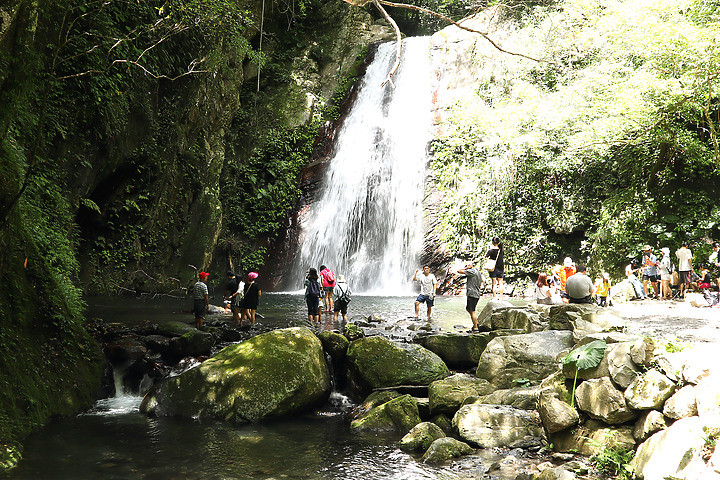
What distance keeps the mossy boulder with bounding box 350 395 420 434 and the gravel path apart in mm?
3115

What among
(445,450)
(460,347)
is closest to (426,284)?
(460,347)

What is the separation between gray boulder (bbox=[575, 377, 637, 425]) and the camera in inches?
194

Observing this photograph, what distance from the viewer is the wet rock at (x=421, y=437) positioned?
20.0 feet

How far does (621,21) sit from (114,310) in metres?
16.6

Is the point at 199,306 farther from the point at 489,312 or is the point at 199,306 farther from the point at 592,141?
the point at 592,141

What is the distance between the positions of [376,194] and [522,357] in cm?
1503

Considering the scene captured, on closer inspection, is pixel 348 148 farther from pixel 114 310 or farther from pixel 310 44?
pixel 114 310

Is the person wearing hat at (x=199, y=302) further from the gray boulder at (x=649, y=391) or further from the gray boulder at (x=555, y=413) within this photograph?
the gray boulder at (x=649, y=391)

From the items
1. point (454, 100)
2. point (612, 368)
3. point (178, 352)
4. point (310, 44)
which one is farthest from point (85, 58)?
point (310, 44)

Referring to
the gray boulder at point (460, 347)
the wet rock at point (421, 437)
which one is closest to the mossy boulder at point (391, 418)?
the wet rock at point (421, 437)

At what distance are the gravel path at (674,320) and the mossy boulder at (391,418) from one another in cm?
312

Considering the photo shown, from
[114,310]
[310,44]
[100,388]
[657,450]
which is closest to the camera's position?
[657,450]

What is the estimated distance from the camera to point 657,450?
4.34 metres

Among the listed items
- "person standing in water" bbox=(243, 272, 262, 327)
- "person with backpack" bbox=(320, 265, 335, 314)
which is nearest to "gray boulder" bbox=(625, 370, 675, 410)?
"person standing in water" bbox=(243, 272, 262, 327)
